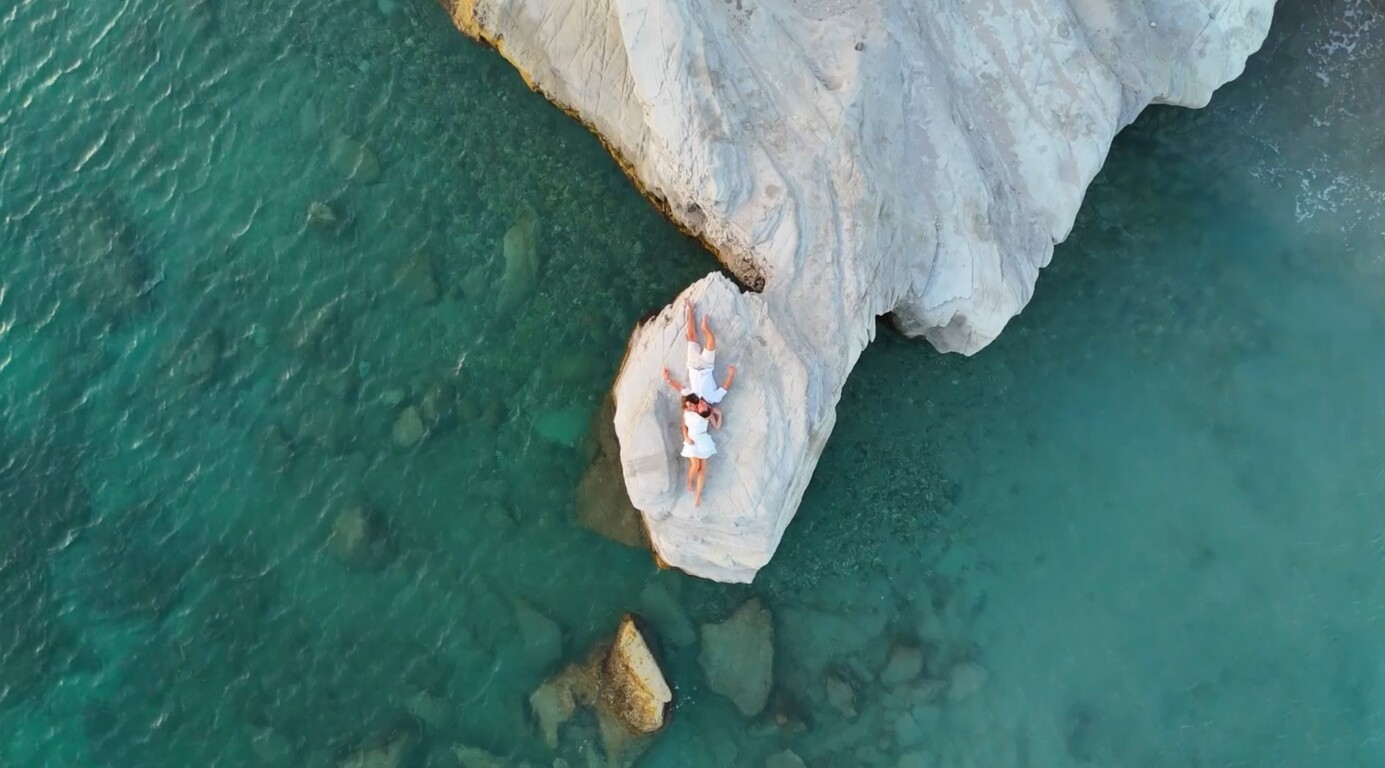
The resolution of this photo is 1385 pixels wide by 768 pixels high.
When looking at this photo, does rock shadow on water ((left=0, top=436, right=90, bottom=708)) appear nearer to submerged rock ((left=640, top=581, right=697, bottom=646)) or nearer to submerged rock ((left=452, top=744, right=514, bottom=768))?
submerged rock ((left=452, top=744, right=514, bottom=768))

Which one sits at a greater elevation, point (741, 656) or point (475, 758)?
point (741, 656)

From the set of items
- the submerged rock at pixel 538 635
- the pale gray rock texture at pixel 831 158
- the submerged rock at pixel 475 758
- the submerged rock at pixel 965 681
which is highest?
the pale gray rock texture at pixel 831 158

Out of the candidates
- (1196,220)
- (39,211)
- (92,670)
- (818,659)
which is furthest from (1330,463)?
(39,211)

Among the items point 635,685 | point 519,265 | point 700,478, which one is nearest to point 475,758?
point 635,685

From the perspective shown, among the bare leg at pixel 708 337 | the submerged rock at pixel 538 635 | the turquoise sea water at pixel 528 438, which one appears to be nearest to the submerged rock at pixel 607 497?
the turquoise sea water at pixel 528 438

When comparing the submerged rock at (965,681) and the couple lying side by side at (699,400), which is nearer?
the couple lying side by side at (699,400)

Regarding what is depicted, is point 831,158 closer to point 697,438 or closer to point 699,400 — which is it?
point 699,400

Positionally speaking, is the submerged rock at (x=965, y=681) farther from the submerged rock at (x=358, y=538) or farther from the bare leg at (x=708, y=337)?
the submerged rock at (x=358, y=538)
